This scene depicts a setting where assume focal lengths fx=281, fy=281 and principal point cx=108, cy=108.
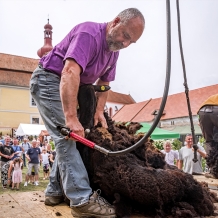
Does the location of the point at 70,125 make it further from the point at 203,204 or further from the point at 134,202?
the point at 203,204

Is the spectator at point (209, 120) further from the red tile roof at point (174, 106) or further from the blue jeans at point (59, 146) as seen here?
the red tile roof at point (174, 106)

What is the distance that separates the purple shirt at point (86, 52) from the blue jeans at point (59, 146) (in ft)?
0.45

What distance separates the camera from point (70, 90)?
6.91ft

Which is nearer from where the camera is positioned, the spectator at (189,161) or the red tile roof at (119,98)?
the spectator at (189,161)

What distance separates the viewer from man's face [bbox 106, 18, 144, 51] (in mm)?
2229

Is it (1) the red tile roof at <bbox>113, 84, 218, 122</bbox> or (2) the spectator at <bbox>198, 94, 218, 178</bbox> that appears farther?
(1) the red tile roof at <bbox>113, 84, 218, 122</bbox>

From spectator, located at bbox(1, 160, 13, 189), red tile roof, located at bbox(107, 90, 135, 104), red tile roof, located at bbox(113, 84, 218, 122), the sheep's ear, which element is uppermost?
red tile roof, located at bbox(107, 90, 135, 104)

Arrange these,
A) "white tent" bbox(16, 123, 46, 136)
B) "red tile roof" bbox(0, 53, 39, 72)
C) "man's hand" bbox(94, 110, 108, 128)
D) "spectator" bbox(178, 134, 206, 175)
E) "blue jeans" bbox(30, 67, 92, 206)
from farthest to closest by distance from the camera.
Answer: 1. "red tile roof" bbox(0, 53, 39, 72)
2. "white tent" bbox(16, 123, 46, 136)
3. "spectator" bbox(178, 134, 206, 175)
4. "man's hand" bbox(94, 110, 108, 128)
5. "blue jeans" bbox(30, 67, 92, 206)

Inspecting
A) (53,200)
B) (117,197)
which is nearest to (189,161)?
(53,200)

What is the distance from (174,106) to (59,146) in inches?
1577

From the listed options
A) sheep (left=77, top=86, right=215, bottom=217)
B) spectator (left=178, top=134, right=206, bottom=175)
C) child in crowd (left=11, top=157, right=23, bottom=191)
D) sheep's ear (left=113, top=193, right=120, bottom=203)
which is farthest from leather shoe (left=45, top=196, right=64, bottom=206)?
child in crowd (left=11, top=157, right=23, bottom=191)

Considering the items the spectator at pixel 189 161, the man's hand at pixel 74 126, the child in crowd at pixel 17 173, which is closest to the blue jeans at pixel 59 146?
the man's hand at pixel 74 126

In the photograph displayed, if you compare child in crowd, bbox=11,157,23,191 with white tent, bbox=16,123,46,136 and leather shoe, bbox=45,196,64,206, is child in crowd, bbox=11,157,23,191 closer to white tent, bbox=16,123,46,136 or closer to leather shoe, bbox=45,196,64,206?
leather shoe, bbox=45,196,64,206

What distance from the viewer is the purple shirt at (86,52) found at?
7.18 ft
